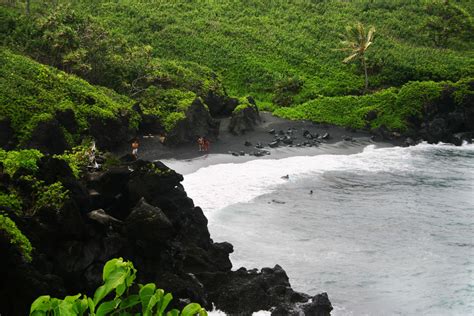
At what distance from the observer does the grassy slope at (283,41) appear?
217 feet

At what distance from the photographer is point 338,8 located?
89.4m

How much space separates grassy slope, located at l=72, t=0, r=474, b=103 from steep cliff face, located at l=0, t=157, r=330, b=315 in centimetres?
4065

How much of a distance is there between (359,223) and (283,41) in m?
47.3

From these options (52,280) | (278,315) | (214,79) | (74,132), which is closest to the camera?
(52,280)

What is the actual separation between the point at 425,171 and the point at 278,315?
2739 cm

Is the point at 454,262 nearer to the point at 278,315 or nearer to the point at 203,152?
the point at 278,315

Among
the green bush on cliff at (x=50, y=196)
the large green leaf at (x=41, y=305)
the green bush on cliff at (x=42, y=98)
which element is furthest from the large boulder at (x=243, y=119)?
the large green leaf at (x=41, y=305)

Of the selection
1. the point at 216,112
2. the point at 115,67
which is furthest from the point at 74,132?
the point at 216,112

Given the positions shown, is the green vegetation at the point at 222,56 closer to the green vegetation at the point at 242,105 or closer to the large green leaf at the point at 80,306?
the green vegetation at the point at 242,105

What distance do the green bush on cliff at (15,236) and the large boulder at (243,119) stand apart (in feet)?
109

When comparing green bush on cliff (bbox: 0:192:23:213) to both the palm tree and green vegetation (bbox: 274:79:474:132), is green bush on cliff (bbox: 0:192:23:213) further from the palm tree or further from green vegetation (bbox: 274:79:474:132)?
the palm tree

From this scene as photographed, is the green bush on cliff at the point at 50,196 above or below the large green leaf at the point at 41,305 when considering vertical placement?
below

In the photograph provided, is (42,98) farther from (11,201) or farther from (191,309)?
(191,309)

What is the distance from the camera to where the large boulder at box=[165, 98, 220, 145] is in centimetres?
4497
